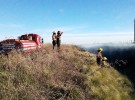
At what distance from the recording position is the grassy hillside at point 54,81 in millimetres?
12734

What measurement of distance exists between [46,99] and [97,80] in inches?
228

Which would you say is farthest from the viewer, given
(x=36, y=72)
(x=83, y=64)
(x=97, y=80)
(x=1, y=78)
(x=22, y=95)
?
(x=83, y=64)

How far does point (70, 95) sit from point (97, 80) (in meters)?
4.14

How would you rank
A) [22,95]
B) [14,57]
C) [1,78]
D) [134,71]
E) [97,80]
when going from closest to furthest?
[22,95] < [1,78] < [14,57] < [97,80] < [134,71]

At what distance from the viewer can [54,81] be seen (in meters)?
15.3

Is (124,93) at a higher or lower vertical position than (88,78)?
lower

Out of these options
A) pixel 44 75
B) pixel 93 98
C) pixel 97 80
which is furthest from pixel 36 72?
pixel 97 80

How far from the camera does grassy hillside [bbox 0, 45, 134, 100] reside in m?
12.7

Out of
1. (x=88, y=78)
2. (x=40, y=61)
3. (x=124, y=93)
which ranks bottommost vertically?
(x=124, y=93)

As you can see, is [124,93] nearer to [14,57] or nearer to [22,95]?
[14,57]

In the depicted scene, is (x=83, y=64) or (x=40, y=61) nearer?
(x=40, y=61)

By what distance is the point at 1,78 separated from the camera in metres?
13.6

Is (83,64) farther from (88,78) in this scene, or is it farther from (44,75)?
(44,75)

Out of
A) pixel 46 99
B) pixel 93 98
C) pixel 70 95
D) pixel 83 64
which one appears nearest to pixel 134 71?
pixel 83 64
